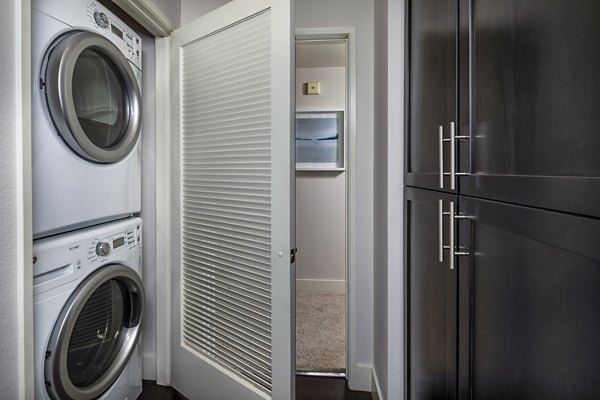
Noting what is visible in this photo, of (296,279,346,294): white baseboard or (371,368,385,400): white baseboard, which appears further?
(296,279,346,294): white baseboard

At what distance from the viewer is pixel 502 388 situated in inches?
27.0

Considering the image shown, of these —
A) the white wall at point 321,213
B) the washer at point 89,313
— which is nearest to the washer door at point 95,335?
the washer at point 89,313

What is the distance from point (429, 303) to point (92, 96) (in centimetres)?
149

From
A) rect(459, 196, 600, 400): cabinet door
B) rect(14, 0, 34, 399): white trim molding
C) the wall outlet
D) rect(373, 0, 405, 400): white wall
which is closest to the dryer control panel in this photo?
rect(14, 0, 34, 399): white trim molding

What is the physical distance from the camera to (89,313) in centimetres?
141

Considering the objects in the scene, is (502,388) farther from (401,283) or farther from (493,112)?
(401,283)

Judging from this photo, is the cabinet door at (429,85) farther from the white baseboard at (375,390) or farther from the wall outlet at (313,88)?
the wall outlet at (313,88)

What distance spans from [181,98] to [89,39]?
59 cm

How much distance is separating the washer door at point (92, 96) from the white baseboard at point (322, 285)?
243 centimetres

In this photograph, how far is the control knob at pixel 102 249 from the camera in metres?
1.43

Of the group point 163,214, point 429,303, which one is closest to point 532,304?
point 429,303

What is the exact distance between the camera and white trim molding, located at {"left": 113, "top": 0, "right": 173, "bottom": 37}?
64.6 inches

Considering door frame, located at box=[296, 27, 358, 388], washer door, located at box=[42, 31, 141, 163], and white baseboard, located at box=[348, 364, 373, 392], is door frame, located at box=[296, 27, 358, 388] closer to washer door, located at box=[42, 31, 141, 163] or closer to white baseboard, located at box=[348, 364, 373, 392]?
white baseboard, located at box=[348, 364, 373, 392]

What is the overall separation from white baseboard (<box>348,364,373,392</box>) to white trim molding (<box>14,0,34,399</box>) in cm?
156
